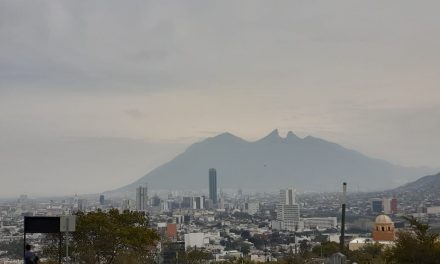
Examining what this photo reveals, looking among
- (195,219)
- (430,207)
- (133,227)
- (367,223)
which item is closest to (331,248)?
(133,227)

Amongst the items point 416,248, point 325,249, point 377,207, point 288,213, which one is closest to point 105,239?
point 416,248

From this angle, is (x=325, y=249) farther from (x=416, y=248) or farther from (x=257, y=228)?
(x=257, y=228)

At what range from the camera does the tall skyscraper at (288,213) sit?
124250 mm

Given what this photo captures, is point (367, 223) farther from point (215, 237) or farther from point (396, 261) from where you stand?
point (396, 261)

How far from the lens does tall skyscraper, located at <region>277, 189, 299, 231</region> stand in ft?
408

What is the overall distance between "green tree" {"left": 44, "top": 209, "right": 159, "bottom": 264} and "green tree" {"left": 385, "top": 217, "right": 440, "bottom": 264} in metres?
8.34

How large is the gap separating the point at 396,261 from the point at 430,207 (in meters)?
114

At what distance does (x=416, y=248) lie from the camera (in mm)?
15391

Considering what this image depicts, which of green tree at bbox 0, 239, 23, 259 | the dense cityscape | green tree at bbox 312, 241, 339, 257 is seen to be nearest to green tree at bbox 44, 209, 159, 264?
the dense cityscape

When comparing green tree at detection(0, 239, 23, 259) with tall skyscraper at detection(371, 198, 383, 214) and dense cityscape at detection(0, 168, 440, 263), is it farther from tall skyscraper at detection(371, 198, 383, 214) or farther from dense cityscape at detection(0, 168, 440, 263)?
tall skyscraper at detection(371, 198, 383, 214)

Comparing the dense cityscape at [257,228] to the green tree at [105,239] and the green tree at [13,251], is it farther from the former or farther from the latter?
the green tree at [105,239]

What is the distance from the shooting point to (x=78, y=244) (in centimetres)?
1986

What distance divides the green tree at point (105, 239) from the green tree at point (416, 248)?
8.34 m

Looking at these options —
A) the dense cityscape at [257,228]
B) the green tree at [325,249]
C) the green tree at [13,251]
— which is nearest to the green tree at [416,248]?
the dense cityscape at [257,228]
